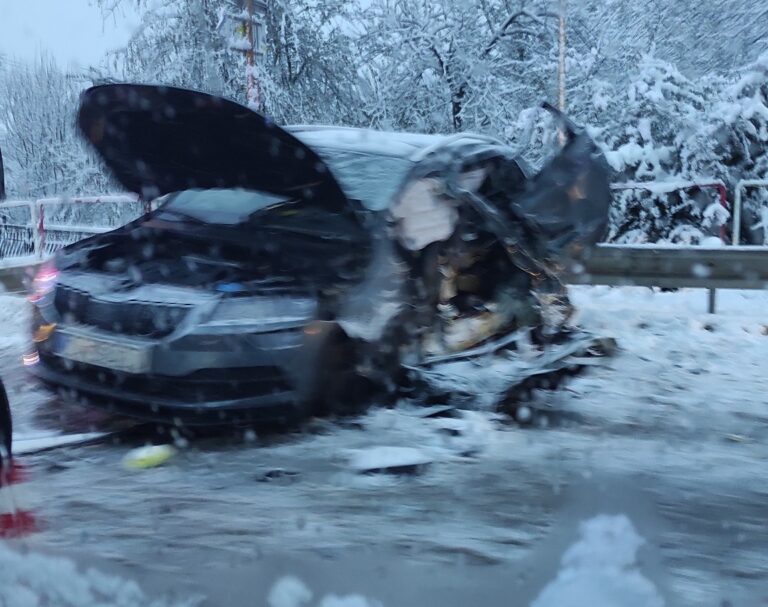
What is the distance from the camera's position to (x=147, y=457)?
14.2 feet

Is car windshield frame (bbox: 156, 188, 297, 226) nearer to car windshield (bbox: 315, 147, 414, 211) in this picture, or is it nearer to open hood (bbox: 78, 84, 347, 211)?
open hood (bbox: 78, 84, 347, 211)

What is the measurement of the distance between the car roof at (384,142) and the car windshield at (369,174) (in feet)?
0.22

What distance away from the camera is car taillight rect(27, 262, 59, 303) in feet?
15.9

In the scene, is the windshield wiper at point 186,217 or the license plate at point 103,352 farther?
the windshield wiper at point 186,217

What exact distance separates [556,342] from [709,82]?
10.1 meters

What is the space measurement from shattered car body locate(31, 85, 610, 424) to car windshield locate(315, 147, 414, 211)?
14 millimetres

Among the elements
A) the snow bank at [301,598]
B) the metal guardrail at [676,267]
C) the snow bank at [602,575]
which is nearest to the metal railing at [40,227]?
the metal guardrail at [676,267]

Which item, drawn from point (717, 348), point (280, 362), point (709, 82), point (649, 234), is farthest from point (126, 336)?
point (709, 82)

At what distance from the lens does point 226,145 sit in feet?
16.2

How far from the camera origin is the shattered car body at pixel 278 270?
4.27 m

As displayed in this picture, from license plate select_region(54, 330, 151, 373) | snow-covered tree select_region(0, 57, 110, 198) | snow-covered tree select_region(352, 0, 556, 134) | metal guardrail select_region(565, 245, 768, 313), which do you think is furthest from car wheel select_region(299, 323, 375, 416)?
snow-covered tree select_region(0, 57, 110, 198)

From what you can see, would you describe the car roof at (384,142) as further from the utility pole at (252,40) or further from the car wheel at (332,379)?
the utility pole at (252,40)

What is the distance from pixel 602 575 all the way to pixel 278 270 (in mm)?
2334

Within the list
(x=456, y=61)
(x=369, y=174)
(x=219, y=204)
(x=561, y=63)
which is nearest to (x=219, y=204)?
(x=219, y=204)
